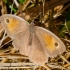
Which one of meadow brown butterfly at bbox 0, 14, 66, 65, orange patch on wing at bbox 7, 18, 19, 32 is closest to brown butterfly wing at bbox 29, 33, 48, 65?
meadow brown butterfly at bbox 0, 14, 66, 65

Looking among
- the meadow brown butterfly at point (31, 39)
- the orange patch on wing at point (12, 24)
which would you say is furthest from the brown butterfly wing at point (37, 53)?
the orange patch on wing at point (12, 24)

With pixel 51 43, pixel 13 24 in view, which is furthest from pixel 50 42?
pixel 13 24

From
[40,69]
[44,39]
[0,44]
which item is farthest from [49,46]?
[0,44]

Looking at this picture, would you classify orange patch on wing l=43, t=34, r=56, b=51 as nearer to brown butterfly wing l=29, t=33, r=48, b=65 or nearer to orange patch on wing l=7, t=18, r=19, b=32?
brown butterfly wing l=29, t=33, r=48, b=65

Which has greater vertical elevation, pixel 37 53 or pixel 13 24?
pixel 13 24

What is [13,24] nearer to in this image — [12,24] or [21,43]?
[12,24]

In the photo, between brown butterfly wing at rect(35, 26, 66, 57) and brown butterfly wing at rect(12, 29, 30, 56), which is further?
brown butterfly wing at rect(12, 29, 30, 56)
